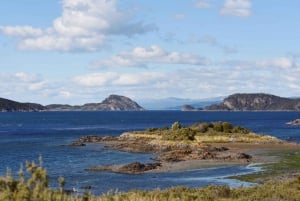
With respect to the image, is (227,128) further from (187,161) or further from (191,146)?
(187,161)

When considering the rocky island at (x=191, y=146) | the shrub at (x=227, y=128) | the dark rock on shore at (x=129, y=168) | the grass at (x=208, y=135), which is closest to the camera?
the dark rock on shore at (x=129, y=168)

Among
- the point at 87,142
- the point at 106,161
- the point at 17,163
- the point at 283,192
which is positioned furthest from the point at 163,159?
the point at 283,192

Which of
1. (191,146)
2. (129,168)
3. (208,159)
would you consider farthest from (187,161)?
(191,146)

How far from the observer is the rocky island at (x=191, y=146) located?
5946cm

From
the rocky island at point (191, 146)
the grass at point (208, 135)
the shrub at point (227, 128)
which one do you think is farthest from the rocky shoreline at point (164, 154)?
the shrub at point (227, 128)

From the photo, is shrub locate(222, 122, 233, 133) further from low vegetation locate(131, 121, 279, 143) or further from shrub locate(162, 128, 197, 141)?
shrub locate(162, 128, 197, 141)

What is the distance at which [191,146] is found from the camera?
266 ft

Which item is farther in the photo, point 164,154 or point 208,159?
point 164,154

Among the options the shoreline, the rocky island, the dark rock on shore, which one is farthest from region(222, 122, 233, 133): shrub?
the dark rock on shore

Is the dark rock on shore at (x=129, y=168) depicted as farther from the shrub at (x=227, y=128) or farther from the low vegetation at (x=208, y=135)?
the shrub at (x=227, y=128)

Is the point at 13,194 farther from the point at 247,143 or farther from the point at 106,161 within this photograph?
the point at 247,143

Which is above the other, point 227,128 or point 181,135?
point 227,128

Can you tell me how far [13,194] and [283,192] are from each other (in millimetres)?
15509

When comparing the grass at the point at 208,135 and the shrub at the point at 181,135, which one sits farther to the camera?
the grass at the point at 208,135
